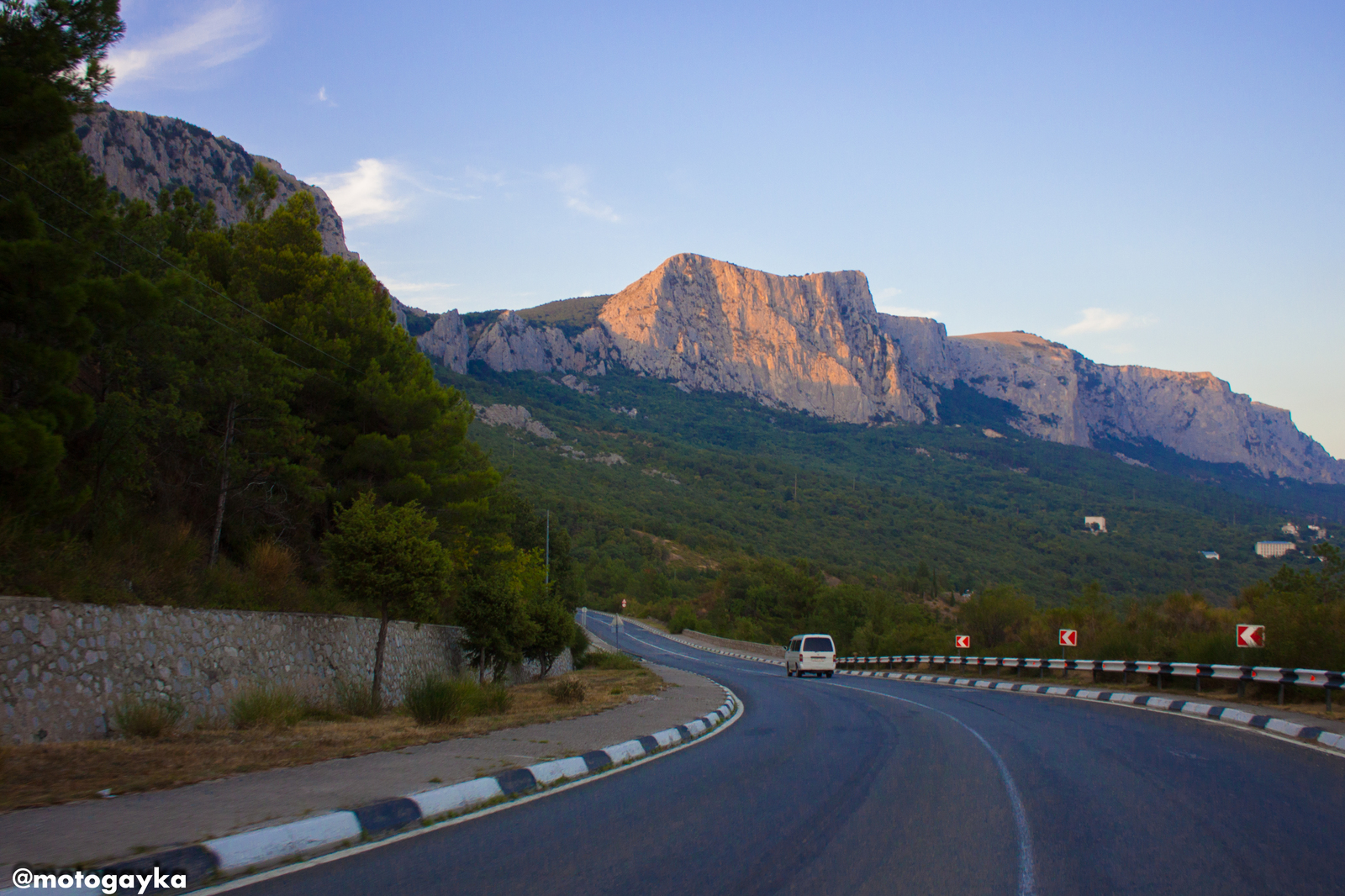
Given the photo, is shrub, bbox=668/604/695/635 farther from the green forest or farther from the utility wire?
the utility wire

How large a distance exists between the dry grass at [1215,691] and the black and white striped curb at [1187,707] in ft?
1.79

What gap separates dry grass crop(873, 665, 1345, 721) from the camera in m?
15.6

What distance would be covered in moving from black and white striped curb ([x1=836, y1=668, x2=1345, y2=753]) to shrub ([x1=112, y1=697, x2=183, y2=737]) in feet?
50.5

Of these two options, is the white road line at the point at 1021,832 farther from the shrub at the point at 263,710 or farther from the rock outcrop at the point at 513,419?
the rock outcrop at the point at 513,419

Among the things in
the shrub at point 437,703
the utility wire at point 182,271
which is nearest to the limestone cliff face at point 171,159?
the utility wire at point 182,271

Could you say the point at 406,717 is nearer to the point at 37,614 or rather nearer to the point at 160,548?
the point at 160,548

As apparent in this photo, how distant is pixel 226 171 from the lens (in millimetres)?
87188

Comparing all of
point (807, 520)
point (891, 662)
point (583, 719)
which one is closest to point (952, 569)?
point (807, 520)

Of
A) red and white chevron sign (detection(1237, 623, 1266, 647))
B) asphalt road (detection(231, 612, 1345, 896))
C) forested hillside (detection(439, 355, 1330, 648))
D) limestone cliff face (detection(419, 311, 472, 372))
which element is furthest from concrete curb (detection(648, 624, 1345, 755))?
limestone cliff face (detection(419, 311, 472, 372))

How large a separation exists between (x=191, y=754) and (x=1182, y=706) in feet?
56.9

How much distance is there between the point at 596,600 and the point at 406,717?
102492 mm

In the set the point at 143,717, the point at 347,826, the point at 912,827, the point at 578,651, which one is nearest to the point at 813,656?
the point at 578,651

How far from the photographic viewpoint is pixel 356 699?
1789cm

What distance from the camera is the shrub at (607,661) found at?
45.5 meters
